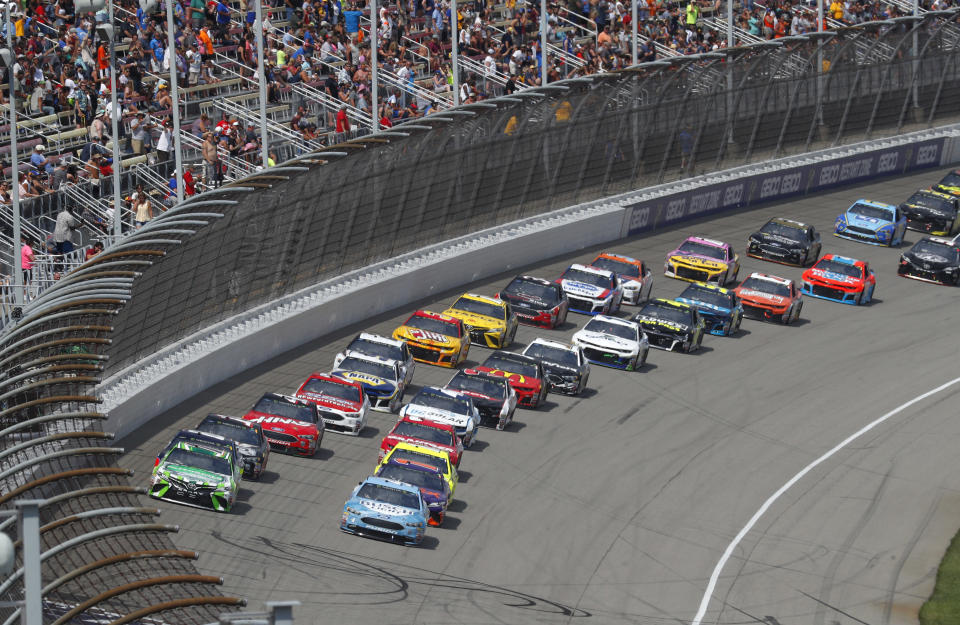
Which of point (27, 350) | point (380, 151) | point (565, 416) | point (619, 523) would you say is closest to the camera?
point (27, 350)

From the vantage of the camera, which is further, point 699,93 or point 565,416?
point 699,93

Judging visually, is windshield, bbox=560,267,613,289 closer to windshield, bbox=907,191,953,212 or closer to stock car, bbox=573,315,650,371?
stock car, bbox=573,315,650,371

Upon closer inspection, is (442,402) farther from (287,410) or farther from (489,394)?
(287,410)

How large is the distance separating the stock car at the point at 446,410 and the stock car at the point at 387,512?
4.16m

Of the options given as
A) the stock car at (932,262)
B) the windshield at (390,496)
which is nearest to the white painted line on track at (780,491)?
the windshield at (390,496)

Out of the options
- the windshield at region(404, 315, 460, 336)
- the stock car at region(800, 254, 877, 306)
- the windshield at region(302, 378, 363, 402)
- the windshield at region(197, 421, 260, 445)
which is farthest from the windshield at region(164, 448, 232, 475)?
the stock car at region(800, 254, 877, 306)

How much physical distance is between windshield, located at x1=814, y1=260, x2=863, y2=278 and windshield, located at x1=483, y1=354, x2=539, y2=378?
12.6m

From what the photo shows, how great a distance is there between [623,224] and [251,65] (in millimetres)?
11695

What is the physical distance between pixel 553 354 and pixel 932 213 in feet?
Answer: 64.8

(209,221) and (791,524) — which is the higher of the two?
(209,221)

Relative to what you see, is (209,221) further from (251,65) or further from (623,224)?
(623,224)

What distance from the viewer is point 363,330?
41219mm

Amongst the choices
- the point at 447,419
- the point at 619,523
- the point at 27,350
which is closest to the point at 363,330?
the point at 447,419

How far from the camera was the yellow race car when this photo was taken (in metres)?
40.7
